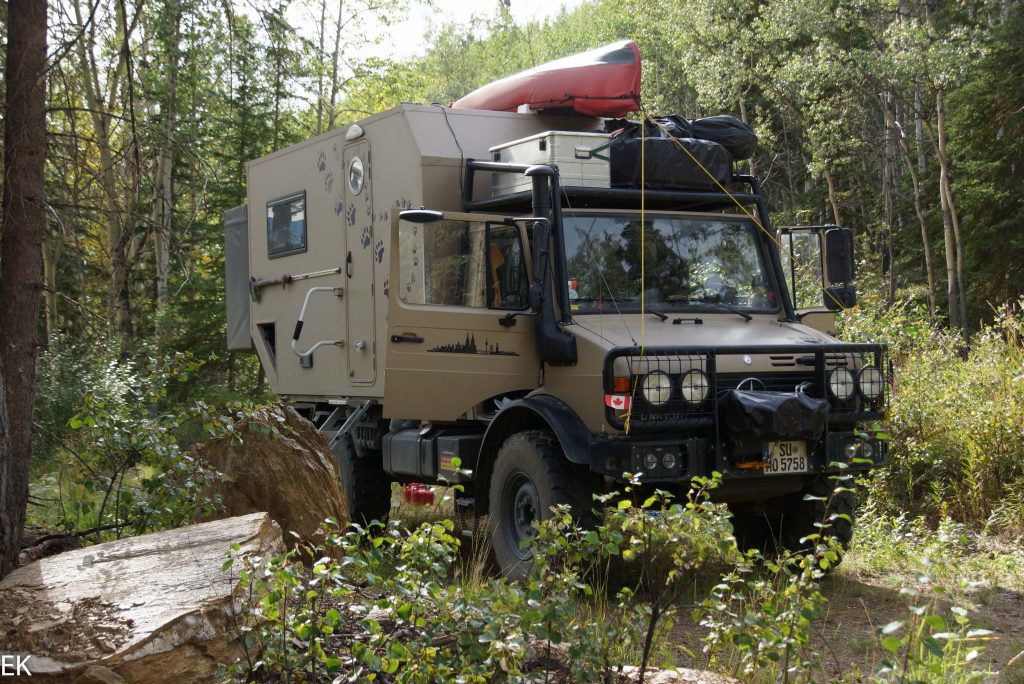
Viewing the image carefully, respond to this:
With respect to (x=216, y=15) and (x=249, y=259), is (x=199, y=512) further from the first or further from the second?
(x=249, y=259)

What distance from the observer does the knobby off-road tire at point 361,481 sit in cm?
925

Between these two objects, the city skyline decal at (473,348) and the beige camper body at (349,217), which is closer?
the city skyline decal at (473,348)

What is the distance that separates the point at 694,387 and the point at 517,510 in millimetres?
1443

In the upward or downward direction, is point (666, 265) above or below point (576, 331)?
above

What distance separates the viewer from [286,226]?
390 inches

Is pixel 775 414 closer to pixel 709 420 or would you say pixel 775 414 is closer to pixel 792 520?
pixel 709 420

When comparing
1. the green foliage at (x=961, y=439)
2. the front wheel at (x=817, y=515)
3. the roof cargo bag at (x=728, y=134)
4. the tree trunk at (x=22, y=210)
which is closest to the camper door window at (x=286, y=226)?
the roof cargo bag at (x=728, y=134)

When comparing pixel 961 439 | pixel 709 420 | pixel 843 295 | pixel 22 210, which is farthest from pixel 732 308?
pixel 22 210

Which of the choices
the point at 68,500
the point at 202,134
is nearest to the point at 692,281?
the point at 68,500

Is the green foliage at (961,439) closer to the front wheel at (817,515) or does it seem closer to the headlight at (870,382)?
the front wheel at (817,515)

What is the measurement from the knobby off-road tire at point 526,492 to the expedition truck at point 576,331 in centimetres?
1

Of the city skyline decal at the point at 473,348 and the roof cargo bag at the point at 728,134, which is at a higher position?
the roof cargo bag at the point at 728,134

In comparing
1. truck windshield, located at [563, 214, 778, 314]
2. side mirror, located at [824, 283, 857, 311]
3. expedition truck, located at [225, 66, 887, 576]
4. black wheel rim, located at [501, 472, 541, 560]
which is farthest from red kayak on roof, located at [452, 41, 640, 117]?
black wheel rim, located at [501, 472, 541, 560]

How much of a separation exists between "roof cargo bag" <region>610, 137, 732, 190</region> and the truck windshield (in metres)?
0.25
